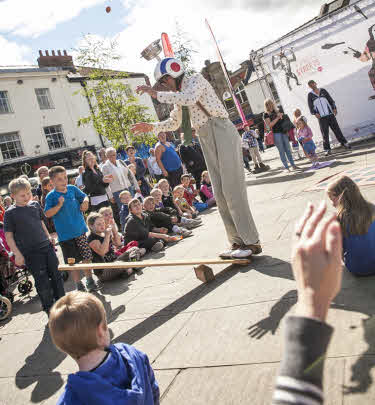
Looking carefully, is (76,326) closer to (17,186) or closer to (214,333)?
(214,333)

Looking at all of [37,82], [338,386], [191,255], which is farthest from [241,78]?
[338,386]

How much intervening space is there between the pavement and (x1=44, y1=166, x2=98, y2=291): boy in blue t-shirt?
550mm

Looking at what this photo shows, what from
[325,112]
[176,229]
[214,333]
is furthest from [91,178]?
[325,112]

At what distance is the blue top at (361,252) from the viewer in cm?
265

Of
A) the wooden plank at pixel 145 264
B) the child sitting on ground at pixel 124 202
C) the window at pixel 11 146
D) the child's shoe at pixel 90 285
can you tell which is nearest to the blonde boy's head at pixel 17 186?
the wooden plank at pixel 145 264

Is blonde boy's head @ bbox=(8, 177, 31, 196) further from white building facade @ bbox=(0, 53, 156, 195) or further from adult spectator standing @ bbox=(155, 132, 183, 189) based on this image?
white building facade @ bbox=(0, 53, 156, 195)

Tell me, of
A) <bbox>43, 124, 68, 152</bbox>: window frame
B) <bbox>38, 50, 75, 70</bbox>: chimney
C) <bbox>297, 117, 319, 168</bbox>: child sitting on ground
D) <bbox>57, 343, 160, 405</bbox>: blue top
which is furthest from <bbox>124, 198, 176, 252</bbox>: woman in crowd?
<bbox>38, 50, 75, 70</bbox>: chimney

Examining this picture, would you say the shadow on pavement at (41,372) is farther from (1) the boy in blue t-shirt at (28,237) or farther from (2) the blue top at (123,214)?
(2) the blue top at (123,214)

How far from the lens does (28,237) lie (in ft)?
13.8

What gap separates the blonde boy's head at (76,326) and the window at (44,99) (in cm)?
2789

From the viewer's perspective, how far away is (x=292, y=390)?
0.67m

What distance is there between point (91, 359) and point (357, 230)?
2106 millimetres

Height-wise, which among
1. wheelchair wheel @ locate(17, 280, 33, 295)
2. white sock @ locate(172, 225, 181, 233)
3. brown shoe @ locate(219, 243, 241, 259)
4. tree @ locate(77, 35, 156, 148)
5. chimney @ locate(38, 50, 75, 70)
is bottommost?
brown shoe @ locate(219, 243, 241, 259)

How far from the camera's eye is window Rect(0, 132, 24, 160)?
965 inches
